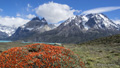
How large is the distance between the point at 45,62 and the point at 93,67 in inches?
297

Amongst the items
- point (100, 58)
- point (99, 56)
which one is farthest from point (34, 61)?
point (99, 56)

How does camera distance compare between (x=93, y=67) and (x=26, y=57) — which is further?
(x=93, y=67)

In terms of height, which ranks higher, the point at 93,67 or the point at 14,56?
the point at 14,56

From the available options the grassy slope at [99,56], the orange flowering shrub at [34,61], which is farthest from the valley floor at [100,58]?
the orange flowering shrub at [34,61]

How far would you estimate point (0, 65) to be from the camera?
1077cm

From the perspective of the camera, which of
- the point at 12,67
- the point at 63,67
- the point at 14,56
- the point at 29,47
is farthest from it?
the point at 29,47

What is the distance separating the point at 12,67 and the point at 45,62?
9.67ft

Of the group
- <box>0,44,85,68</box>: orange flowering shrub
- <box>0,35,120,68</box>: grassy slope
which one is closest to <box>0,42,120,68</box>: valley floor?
<box>0,35,120,68</box>: grassy slope

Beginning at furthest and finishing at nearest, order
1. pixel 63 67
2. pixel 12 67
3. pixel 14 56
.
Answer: pixel 14 56 < pixel 63 67 < pixel 12 67

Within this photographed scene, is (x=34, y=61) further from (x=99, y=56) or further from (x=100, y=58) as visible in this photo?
(x=99, y=56)

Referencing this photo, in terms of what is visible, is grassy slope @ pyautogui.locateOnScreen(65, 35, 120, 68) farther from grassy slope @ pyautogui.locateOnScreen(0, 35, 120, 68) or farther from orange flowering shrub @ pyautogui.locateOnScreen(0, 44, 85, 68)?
orange flowering shrub @ pyautogui.locateOnScreen(0, 44, 85, 68)

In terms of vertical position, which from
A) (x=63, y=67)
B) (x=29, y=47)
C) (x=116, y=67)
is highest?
(x=29, y=47)

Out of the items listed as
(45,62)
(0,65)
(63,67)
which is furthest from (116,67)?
(0,65)

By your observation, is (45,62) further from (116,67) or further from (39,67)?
(116,67)
